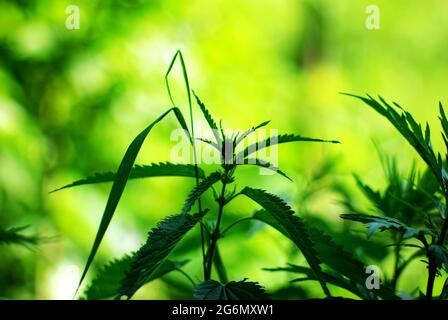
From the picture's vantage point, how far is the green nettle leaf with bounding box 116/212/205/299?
0.40 metres

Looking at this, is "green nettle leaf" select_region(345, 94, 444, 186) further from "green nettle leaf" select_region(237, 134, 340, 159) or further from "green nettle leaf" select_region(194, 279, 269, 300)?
"green nettle leaf" select_region(194, 279, 269, 300)

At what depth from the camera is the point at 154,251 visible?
0.43m

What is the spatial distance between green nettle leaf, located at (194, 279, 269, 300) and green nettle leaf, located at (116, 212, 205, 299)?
5cm

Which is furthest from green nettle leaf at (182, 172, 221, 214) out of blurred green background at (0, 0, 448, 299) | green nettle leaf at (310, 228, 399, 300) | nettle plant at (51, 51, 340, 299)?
blurred green background at (0, 0, 448, 299)

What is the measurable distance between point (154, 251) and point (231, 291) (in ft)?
0.28

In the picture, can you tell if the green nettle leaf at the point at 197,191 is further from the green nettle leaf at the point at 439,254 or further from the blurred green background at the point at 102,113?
the blurred green background at the point at 102,113

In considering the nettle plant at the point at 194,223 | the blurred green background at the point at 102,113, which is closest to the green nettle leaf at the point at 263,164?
the nettle plant at the point at 194,223

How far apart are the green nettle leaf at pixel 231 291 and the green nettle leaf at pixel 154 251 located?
0.16 ft

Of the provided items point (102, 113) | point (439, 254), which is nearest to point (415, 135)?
point (439, 254)

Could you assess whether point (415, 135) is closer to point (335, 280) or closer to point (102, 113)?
point (335, 280)

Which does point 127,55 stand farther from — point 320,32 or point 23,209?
point 320,32

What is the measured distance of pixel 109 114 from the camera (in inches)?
65.7

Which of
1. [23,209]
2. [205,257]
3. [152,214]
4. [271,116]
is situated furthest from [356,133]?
[205,257]
